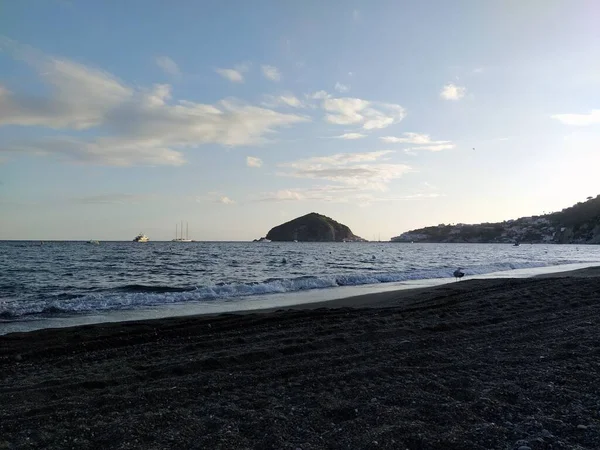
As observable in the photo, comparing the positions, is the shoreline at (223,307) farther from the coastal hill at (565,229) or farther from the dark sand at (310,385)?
the coastal hill at (565,229)

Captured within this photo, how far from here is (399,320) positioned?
1120 centimetres

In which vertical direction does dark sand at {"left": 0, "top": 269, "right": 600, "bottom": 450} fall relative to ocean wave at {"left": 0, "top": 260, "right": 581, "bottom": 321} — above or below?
above

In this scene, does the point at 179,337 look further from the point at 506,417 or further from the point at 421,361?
the point at 506,417

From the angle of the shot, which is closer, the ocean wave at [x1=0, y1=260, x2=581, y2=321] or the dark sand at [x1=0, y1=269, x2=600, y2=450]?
the dark sand at [x1=0, y1=269, x2=600, y2=450]

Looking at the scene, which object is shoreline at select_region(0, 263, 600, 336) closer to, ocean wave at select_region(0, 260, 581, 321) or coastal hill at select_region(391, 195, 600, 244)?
ocean wave at select_region(0, 260, 581, 321)

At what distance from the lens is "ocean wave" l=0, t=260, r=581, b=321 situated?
15355mm

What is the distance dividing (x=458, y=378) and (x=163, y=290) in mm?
17856

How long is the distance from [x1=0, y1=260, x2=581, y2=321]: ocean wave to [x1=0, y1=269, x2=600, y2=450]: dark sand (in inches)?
198

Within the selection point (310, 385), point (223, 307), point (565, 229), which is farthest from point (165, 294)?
point (565, 229)

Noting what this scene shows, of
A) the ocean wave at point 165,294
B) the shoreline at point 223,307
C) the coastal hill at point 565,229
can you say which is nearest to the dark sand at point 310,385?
the shoreline at point 223,307

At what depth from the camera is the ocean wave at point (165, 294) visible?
1536 cm

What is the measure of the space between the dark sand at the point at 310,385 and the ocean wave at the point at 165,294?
5023 mm

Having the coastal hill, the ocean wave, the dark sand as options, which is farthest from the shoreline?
the coastal hill

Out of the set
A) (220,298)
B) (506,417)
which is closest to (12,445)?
(506,417)
